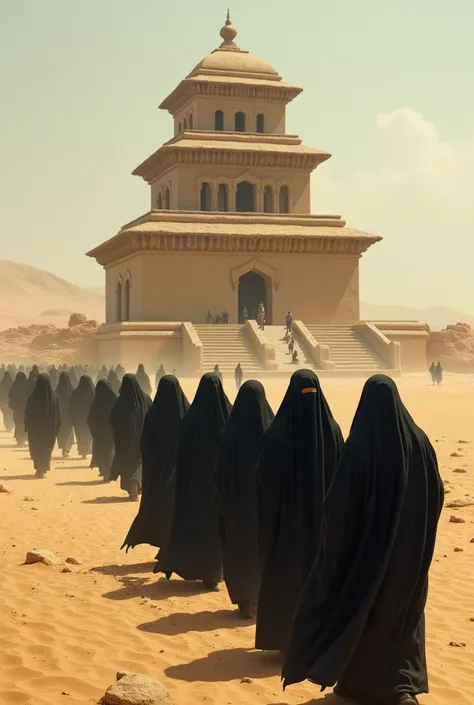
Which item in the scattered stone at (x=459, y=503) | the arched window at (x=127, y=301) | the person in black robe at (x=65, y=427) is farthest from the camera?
the arched window at (x=127, y=301)

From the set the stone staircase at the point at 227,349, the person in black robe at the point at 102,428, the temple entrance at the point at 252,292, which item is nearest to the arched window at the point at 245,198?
the temple entrance at the point at 252,292

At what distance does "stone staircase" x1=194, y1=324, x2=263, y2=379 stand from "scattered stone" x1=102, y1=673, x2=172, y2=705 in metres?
28.3

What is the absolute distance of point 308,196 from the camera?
1780 inches

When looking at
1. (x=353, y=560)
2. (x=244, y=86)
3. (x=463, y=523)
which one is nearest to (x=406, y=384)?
(x=244, y=86)

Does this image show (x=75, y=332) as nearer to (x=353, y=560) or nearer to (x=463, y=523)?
(x=463, y=523)

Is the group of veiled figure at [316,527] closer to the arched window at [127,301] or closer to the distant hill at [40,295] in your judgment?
the arched window at [127,301]

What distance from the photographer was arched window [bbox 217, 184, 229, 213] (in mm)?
44156

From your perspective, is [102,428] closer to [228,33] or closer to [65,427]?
[65,427]

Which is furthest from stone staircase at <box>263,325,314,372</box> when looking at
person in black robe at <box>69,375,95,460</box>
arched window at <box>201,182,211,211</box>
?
person in black robe at <box>69,375,95,460</box>

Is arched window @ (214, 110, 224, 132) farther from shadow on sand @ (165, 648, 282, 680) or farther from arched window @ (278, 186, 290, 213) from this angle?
shadow on sand @ (165, 648, 282, 680)

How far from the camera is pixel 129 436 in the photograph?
1270 cm

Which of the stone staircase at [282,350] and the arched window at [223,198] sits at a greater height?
Answer: the arched window at [223,198]

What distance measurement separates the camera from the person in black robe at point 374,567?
4.61 m

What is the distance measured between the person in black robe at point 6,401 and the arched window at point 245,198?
2187 cm
